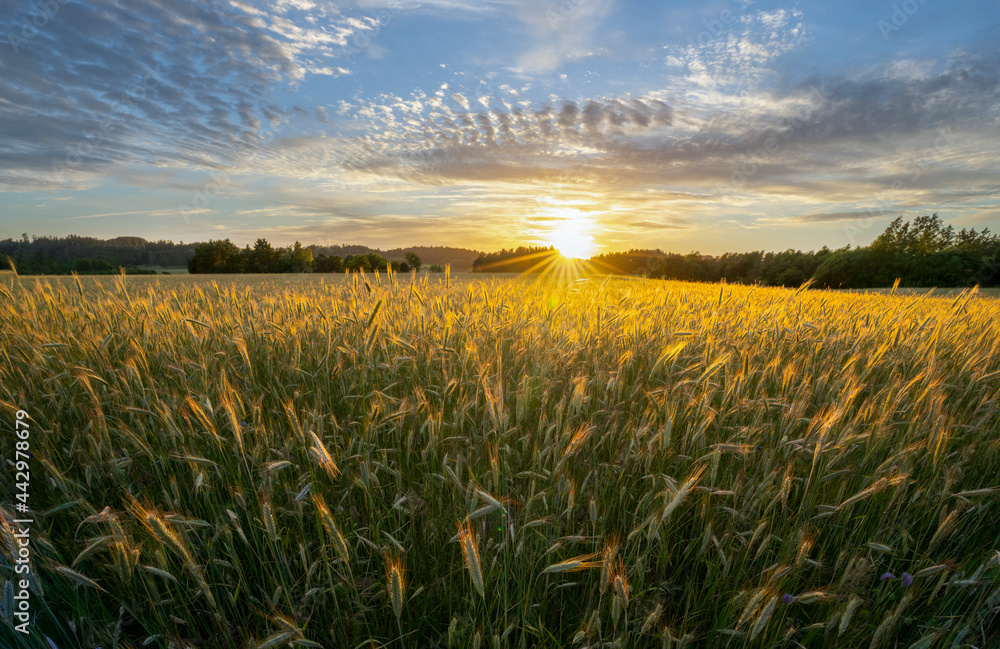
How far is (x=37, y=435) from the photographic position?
2064mm

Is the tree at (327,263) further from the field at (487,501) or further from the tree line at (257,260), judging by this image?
the field at (487,501)

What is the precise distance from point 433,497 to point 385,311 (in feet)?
5.73

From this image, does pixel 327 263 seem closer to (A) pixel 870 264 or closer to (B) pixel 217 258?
(B) pixel 217 258

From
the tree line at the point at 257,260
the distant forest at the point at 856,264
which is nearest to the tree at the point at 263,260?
the tree line at the point at 257,260

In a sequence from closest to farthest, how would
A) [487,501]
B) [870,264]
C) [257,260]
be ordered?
[487,501] → [870,264] → [257,260]

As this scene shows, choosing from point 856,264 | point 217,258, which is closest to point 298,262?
point 217,258

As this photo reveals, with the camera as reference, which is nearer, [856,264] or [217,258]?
[856,264]

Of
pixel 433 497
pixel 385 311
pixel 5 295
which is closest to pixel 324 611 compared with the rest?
pixel 433 497

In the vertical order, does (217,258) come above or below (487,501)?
above

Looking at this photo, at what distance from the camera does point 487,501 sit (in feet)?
3.92

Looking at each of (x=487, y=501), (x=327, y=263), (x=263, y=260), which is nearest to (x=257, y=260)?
(x=263, y=260)

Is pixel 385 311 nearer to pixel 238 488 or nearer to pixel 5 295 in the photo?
pixel 238 488

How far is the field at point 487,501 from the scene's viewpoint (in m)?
1.23

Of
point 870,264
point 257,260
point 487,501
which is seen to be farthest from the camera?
point 257,260
